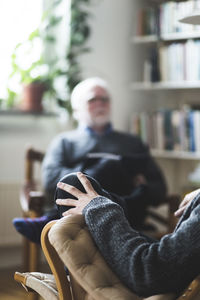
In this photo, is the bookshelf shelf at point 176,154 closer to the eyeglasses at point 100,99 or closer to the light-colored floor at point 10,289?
the eyeglasses at point 100,99

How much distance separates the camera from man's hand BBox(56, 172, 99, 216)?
4.97ft

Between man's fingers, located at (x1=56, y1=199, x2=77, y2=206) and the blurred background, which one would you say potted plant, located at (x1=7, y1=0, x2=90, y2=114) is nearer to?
the blurred background

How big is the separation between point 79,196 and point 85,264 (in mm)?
210

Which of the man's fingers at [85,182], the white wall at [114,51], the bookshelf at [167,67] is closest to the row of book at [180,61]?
the bookshelf at [167,67]

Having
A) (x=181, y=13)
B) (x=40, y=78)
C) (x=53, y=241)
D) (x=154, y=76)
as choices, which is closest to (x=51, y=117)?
(x=40, y=78)

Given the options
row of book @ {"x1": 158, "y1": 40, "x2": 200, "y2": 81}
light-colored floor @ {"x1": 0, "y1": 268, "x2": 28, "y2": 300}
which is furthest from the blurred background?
light-colored floor @ {"x1": 0, "y1": 268, "x2": 28, "y2": 300}

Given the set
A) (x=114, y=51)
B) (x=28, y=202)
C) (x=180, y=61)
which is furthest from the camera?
(x=114, y=51)

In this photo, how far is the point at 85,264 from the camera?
1406 mm

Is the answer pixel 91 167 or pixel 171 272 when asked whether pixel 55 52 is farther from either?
pixel 171 272

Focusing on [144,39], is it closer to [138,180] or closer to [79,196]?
[138,180]

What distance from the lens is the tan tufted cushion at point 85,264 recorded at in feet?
4.53

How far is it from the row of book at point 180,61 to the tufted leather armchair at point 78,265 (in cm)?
214

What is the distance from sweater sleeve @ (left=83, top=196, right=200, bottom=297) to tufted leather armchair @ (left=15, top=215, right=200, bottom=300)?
3cm

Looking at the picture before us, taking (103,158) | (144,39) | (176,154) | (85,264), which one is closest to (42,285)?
(85,264)
